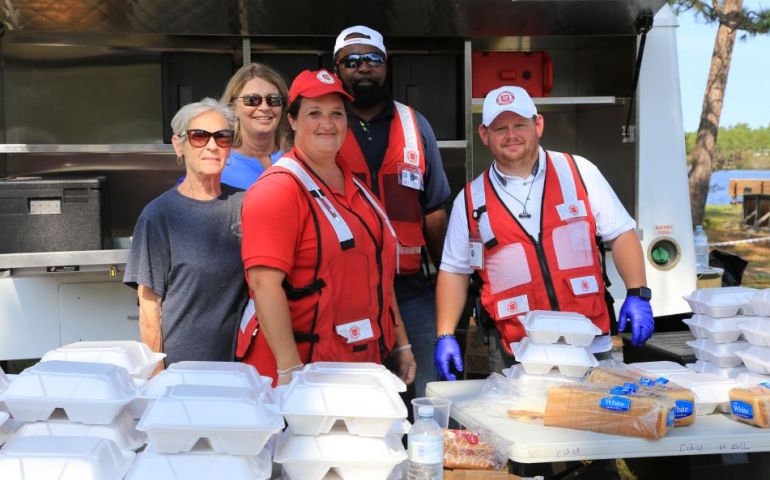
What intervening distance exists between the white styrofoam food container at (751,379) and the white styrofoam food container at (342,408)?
4.44 ft

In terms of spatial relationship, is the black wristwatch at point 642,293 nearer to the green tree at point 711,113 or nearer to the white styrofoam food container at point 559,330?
the white styrofoam food container at point 559,330

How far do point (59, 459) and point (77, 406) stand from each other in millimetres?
241

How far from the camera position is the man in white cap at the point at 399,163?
3.39 m

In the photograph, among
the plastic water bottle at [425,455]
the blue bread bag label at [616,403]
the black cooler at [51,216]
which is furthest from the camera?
the black cooler at [51,216]

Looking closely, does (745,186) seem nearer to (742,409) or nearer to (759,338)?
(759,338)

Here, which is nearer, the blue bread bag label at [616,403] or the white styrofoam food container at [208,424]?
the white styrofoam food container at [208,424]

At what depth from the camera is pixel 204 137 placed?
9.92ft

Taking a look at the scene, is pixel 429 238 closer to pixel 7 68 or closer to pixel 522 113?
pixel 522 113

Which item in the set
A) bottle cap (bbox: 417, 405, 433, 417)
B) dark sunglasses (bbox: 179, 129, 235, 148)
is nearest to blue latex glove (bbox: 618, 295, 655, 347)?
bottle cap (bbox: 417, 405, 433, 417)

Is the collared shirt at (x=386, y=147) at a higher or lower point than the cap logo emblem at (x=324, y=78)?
lower

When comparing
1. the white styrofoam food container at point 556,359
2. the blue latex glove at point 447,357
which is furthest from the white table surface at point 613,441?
the blue latex glove at point 447,357

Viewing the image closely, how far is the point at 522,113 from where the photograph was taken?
3.26m

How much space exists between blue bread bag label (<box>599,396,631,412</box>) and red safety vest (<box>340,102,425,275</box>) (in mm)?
1167

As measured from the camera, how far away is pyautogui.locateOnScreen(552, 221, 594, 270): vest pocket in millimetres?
3195
